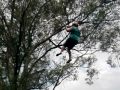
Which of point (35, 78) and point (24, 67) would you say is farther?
point (35, 78)

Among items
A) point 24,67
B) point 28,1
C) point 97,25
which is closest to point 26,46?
point 24,67

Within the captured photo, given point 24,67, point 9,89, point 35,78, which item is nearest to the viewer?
point 9,89

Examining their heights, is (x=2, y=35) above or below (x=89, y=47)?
above

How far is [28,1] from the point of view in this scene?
58.7 feet

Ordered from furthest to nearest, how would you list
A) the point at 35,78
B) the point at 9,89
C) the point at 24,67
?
the point at 35,78
the point at 24,67
the point at 9,89

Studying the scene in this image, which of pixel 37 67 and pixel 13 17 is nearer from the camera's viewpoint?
pixel 13 17

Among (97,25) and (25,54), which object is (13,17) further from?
(97,25)

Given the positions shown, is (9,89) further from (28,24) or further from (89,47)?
(89,47)

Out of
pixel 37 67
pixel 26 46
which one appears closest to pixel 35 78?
pixel 37 67

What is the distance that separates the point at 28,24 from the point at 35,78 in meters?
3.14

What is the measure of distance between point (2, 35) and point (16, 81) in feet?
8.57

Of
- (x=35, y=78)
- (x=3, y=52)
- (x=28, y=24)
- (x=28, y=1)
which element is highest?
(x=28, y=1)

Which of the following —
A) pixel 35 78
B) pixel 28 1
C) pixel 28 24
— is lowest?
pixel 35 78

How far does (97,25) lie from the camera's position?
1947 cm
